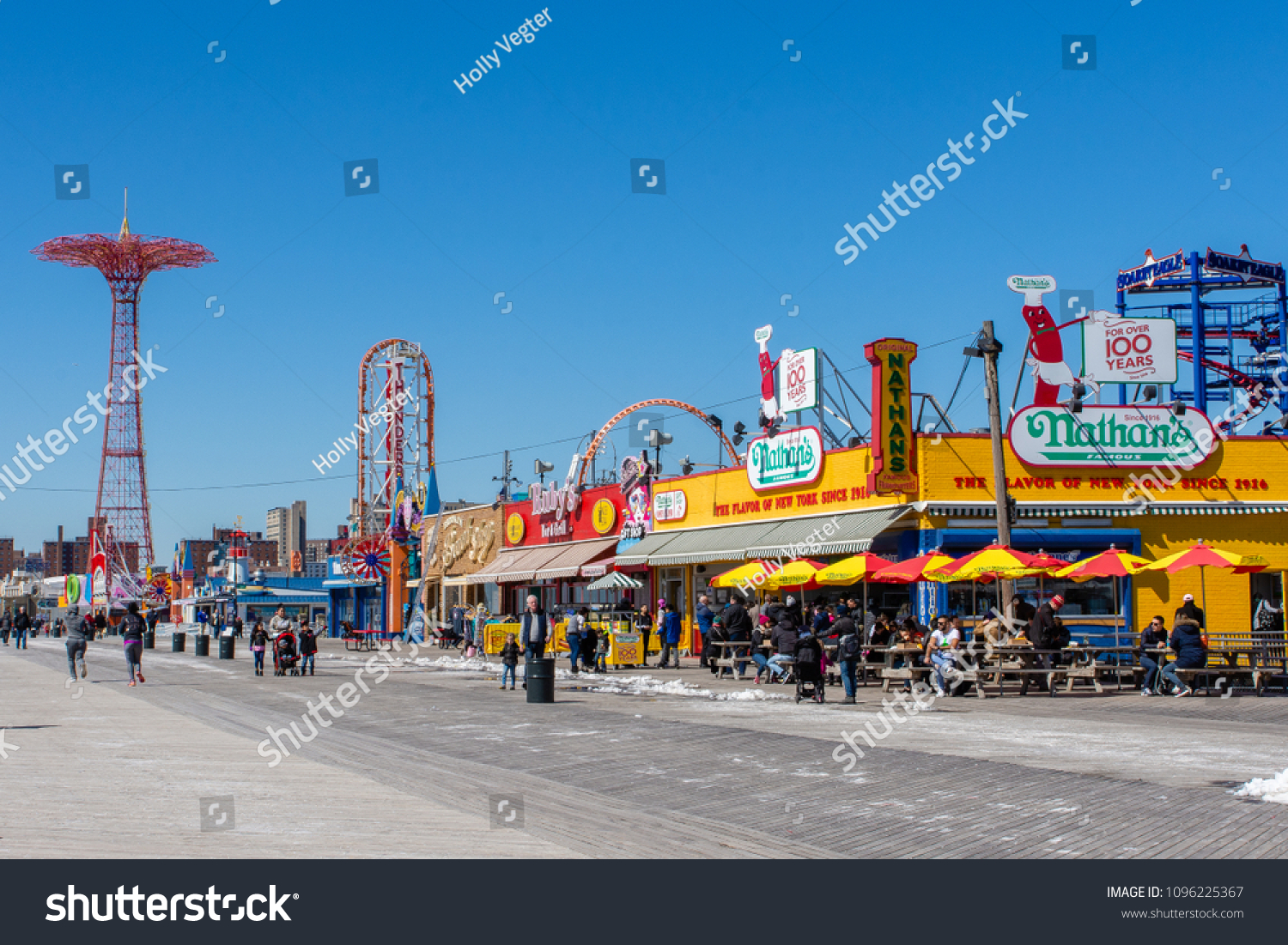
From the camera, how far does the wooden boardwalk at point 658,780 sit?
8.80 meters

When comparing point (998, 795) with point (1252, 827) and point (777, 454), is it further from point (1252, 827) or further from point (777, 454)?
point (777, 454)

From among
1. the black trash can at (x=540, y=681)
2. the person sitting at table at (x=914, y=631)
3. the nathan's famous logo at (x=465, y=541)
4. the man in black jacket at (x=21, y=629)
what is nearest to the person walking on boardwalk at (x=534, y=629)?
the black trash can at (x=540, y=681)

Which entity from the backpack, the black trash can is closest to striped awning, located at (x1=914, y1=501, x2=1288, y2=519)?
the backpack

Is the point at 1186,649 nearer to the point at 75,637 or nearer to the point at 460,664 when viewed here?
the point at 460,664

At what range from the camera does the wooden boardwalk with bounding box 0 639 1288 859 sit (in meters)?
8.80

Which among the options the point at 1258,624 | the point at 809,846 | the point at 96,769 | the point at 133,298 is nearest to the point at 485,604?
the point at 1258,624

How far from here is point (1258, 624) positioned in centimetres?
2925

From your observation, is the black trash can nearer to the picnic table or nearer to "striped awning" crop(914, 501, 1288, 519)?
"striped awning" crop(914, 501, 1288, 519)

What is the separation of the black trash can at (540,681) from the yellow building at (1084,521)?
32.4 ft

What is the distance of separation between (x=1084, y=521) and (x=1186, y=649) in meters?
8.10

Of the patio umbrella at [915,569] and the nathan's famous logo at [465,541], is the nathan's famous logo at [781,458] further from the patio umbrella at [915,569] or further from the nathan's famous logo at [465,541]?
the nathan's famous logo at [465,541]


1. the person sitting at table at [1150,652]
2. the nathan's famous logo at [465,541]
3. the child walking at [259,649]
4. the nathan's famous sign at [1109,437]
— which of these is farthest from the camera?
the nathan's famous logo at [465,541]

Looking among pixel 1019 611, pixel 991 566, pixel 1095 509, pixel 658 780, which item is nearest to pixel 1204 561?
pixel 1019 611

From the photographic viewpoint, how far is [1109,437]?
30531 millimetres
